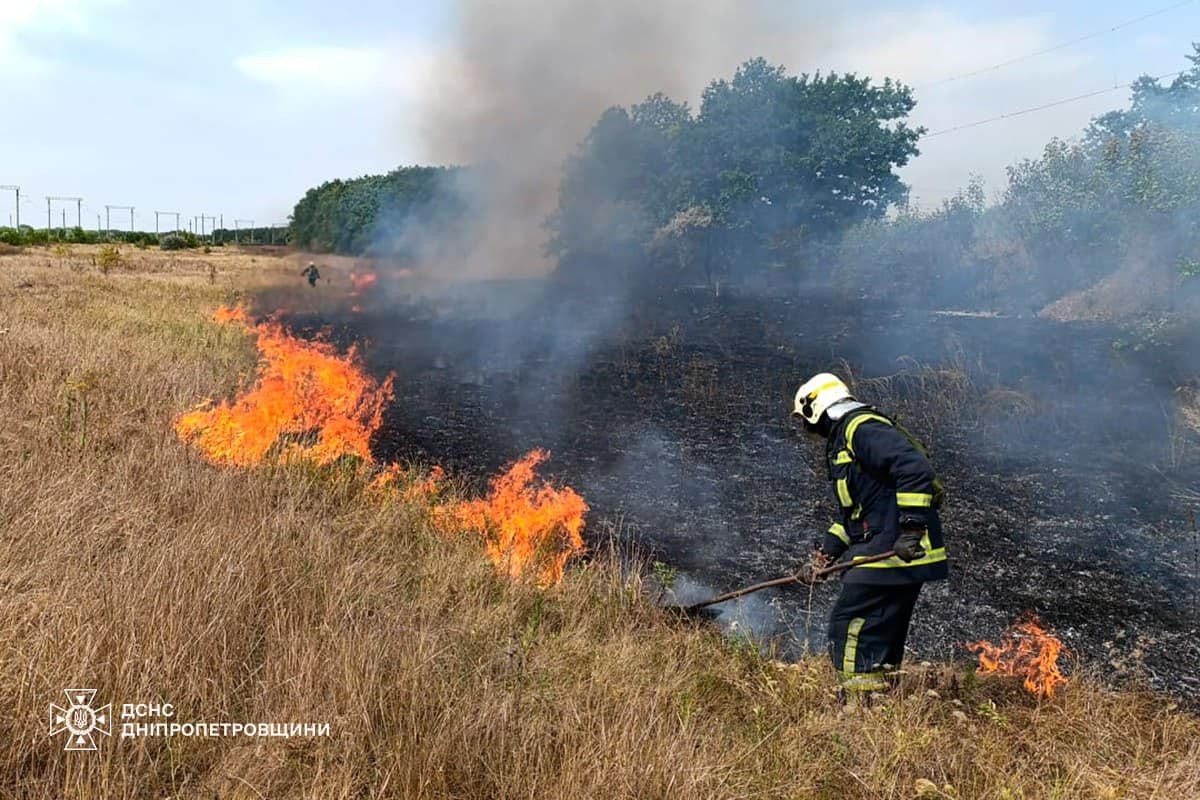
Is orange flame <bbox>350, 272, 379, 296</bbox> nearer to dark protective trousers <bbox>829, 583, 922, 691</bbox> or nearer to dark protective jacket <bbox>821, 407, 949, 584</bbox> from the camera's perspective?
dark protective jacket <bbox>821, 407, 949, 584</bbox>

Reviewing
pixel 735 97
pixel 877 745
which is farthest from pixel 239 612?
pixel 735 97

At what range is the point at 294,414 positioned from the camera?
8289mm

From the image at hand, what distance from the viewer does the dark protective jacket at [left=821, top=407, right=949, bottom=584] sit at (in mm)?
3930

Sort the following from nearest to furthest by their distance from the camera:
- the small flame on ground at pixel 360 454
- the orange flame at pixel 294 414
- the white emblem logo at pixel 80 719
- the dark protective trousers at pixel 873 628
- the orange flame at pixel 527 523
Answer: the white emblem logo at pixel 80 719, the dark protective trousers at pixel 873 628, the orange flame at pixel 527 523, the small flame on ground at pixel 360 454, the orange flame at pixel 294 414

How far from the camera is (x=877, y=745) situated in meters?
3.24

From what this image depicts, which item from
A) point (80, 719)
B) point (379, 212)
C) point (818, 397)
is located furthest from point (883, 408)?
point (379, 212)

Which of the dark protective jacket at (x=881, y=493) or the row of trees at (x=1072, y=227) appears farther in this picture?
the row of trees at (x=1072, y=227)

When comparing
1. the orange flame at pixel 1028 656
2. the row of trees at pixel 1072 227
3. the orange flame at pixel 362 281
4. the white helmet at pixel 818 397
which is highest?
the row of trees at pixel 1072 227

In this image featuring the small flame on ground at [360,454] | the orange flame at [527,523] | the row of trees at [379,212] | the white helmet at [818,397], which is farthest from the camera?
the row of trees at [379,212]

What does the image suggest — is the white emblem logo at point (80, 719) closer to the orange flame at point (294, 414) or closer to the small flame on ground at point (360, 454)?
the small flame on ground at point (360, 454)

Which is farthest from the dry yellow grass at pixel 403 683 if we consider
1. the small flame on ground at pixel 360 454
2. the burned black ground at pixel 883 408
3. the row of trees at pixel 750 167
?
the row of trees at pixel 750 167

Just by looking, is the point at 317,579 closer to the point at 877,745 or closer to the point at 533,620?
the point at 533,620

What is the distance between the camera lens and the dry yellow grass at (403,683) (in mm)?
2535

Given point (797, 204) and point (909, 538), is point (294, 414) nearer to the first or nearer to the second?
point (909, 538)
